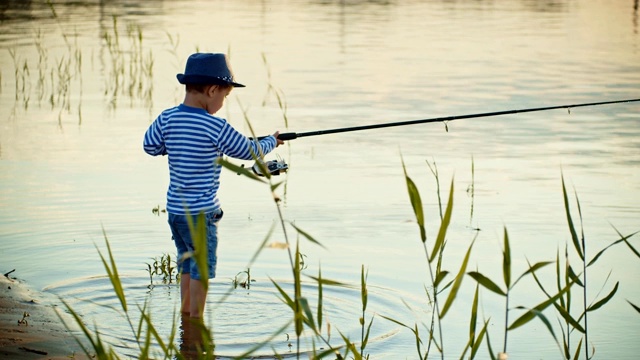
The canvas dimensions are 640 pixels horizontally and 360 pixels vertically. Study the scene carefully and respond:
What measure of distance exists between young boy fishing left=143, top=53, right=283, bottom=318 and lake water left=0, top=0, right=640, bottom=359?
0.54m

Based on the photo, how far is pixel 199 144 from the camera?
534cm

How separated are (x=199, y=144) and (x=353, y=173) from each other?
12.9 ft

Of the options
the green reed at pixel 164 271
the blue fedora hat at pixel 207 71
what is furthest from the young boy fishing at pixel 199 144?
the green reed at pixel 164 271

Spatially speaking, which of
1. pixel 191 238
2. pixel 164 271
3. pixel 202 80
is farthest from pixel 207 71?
pixel 164 271

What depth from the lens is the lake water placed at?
6.12 m

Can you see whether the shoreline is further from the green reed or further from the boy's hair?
the boy's hair

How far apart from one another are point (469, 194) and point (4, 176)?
3496mm

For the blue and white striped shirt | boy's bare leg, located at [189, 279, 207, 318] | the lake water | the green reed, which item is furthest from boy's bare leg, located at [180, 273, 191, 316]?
the green reed

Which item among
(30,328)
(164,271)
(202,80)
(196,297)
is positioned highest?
(202,80)

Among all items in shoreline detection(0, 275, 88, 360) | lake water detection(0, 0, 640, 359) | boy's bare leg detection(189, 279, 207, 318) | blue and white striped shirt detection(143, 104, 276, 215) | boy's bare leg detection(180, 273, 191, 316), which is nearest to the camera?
shoreline detection(0, 275, 88, 360)

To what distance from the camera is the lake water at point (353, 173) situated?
6117 millimetres

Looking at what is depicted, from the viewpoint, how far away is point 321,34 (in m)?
19.8

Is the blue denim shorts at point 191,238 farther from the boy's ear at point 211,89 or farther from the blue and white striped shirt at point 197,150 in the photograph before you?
the boy's ear at point 211,89

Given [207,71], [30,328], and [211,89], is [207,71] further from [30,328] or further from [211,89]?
[30,328]
